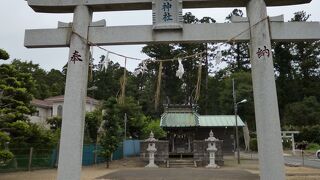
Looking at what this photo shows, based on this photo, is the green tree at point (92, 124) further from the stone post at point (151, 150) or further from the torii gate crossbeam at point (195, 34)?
the torii gate crossbeam at point (195, 34)

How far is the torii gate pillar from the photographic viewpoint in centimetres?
794

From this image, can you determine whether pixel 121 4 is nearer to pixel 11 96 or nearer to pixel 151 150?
pixel 11 96

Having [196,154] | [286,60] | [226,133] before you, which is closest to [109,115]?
[196,154]

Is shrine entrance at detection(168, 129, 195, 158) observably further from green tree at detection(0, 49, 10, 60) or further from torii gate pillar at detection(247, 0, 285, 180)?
torii gate pillar at detection(247, 0, 285, 180)

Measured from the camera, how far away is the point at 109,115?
28.3 meters

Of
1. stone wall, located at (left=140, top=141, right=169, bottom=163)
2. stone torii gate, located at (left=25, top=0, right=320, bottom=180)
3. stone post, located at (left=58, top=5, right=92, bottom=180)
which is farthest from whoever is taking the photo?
stone wall, located at (left=140, top=141, right=169, bottom=163)

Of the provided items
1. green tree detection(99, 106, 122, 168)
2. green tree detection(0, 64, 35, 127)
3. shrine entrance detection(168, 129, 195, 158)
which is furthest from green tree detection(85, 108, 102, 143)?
green tree detection(0, 64, 35, 127)

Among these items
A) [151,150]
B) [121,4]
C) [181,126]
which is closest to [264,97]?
[121,4]

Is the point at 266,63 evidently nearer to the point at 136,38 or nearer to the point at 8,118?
the point at 136,38

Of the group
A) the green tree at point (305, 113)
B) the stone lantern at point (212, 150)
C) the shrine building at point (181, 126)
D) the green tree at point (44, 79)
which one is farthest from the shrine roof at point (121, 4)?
the green tree at point (305, 113)

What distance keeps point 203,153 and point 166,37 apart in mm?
22537

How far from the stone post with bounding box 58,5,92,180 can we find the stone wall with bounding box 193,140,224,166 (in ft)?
73.4

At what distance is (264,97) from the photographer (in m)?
8.17

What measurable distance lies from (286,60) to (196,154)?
38849mm
